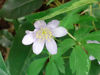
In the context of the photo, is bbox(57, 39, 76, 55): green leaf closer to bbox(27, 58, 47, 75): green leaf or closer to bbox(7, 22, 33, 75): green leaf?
bbox(27, 58, 47, 75): green leaf

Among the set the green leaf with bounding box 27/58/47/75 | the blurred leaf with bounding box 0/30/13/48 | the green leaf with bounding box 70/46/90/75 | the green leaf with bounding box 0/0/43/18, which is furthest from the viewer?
the blurred leaf with bounding box 0/30/13/48

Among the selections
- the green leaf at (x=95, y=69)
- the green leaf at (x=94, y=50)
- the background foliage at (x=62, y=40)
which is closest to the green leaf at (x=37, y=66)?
the background foliage at (x=62, y=40)

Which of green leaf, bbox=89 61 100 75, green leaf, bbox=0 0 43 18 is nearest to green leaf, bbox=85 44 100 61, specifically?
green leaf, bbox=89 61 100 75

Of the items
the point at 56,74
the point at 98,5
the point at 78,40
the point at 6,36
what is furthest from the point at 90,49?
the point at 6,36

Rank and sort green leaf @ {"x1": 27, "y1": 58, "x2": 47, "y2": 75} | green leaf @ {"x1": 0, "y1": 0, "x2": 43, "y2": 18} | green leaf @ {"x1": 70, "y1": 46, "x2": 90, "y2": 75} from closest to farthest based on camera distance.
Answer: green leaf @ {"x1": 70, "y1": 46, "x2": 90, "y2": 75} < green leaf @ {"x1": 27, "y1": 58, "x2": 47, "y2": 75} < green leaf @ {"x1": 0, "y1": 0, "x2": 43, "y2": 18}

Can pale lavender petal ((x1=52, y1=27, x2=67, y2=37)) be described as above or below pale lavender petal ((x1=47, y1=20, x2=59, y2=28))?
below

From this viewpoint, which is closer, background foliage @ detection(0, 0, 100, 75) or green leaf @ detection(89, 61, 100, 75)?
background foliage @ detection(0, 0, 100, 75)

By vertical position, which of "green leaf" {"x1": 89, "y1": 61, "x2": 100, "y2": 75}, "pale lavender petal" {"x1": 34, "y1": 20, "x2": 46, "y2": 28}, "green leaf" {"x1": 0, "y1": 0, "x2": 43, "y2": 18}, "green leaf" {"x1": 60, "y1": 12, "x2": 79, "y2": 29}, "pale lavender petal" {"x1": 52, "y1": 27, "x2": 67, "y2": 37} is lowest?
"green leaf" {"x1": 89, "y1": 61, "x2": 100, "y2": 75}
